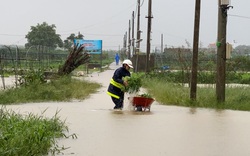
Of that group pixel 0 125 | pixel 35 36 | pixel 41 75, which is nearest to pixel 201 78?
pixel 41 75

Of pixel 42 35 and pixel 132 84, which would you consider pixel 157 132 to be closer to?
pixel 132 84

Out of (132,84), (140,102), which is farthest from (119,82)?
(140,102)

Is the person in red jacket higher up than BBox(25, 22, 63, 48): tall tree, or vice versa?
BBox(25, 22, 63, 48): tall tree

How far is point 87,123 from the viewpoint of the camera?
9.22m

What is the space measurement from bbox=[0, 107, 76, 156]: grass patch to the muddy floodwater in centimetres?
32

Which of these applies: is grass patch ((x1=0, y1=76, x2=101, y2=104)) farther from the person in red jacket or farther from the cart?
the cart

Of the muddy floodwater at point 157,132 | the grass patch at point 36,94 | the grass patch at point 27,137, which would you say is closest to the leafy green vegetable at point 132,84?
the muddy floodwater at point 157,132

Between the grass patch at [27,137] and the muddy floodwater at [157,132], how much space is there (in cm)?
32

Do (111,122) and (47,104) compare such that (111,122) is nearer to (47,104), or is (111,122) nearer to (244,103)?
(47,104)

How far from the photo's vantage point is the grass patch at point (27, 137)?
5.63 metres

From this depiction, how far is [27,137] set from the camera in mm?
6066

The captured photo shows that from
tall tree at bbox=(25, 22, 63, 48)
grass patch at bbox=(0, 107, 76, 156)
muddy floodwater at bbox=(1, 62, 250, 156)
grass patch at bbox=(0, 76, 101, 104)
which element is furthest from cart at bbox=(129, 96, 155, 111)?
tall tree at bbox=(25, 22, 63, 48)

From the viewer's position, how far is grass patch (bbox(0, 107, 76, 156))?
5.63 m

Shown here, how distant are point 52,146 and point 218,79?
26.4 feet
